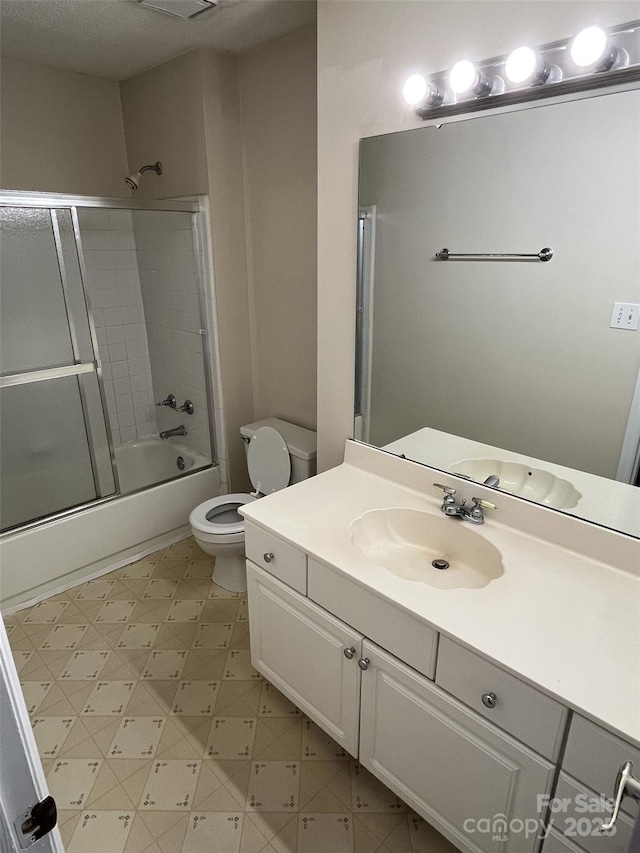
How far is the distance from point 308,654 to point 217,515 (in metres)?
1.19

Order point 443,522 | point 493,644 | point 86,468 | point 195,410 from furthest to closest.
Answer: point 195,410 < point 86,468 < point 443,522 < point 493,644

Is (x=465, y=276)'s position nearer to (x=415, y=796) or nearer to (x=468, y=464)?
(x=468, y=464)

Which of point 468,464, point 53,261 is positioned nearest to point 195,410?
point 53,261

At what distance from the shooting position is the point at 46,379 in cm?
256

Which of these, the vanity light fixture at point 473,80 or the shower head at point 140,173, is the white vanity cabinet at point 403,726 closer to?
the vanity light fixture at point 473,80

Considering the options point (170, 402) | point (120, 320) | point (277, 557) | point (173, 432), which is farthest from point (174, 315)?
point (277, 557)

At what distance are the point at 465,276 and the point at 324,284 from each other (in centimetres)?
58

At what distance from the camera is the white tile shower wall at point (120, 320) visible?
297 centimetres

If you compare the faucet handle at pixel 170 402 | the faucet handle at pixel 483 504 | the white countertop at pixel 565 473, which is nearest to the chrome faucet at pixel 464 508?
the faucet handle at pixel 483 504

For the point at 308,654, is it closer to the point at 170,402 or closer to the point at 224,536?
the point at 224,536

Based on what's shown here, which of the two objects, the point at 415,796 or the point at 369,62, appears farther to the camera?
the point at 369,62

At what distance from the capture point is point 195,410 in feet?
10.2

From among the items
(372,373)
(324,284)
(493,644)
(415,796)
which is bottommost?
(415,796)

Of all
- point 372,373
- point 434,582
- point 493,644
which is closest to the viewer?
point 493,644
